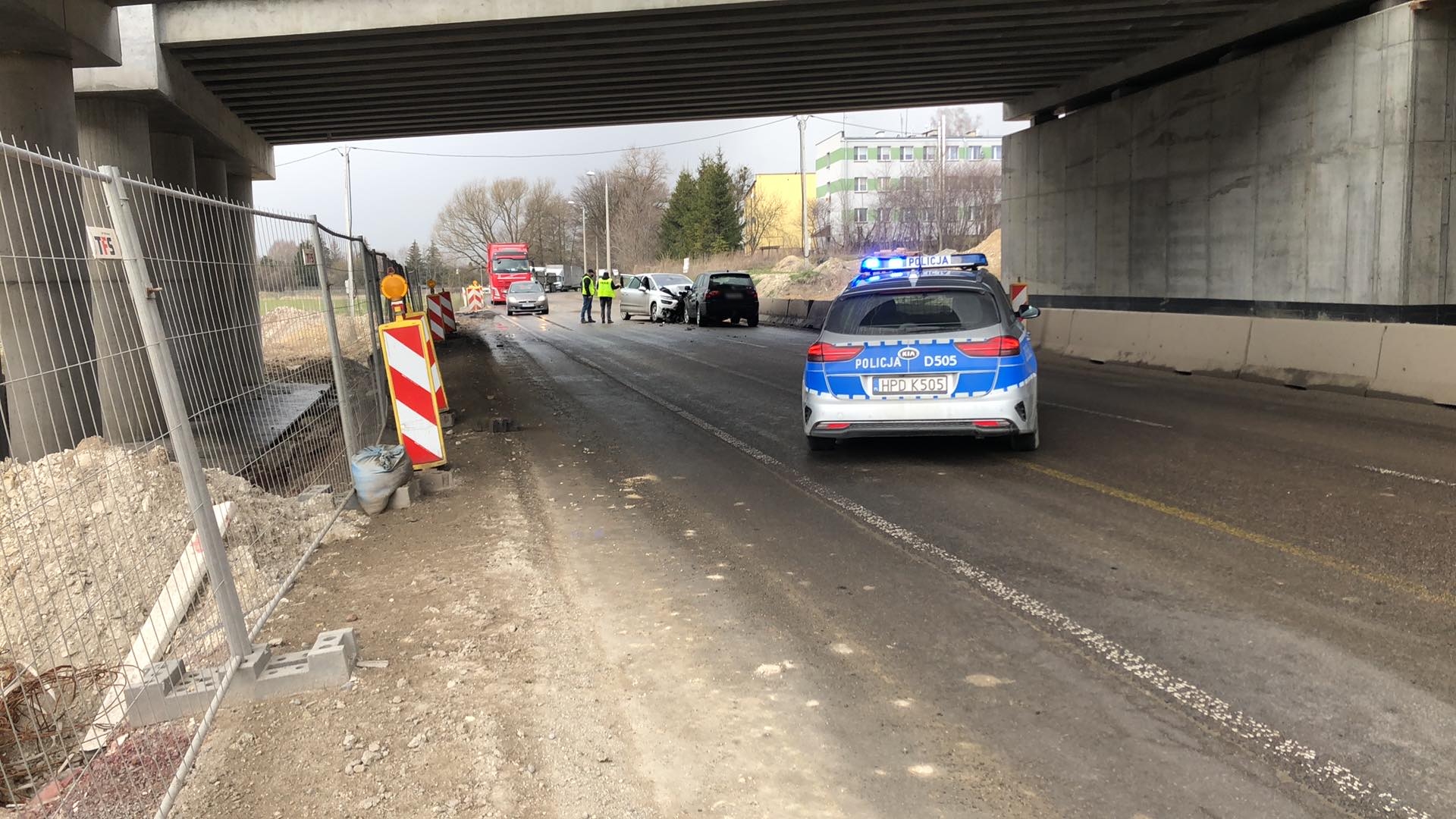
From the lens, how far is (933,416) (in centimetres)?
845

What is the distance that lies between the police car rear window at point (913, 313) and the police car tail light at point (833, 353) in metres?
0.17

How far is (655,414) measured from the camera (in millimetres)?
12516

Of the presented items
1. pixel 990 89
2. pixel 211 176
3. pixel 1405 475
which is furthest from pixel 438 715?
pixel 990 89

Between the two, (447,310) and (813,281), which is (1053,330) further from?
(813,281)

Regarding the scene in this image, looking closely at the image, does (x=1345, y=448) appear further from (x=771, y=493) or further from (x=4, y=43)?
(x=4, y=43)

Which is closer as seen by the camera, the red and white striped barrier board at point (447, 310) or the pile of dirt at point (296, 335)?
the pile of dirt at point (296, 335)

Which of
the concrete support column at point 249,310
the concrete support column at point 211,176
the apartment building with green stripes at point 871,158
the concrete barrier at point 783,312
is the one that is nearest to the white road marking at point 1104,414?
the concrete support column at point 249,310

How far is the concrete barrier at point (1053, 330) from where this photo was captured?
1886 centimetres

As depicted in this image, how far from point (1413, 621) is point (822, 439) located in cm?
526

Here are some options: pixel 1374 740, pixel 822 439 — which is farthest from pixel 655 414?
pixel 1374 740

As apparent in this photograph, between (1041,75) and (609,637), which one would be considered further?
(1041,75)

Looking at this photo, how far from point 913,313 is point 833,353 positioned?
0.83 meters

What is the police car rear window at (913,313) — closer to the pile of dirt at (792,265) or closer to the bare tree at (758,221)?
the pile of dirt at (792,265)

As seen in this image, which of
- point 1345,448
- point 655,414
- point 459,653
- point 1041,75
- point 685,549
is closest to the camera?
point 459,653
